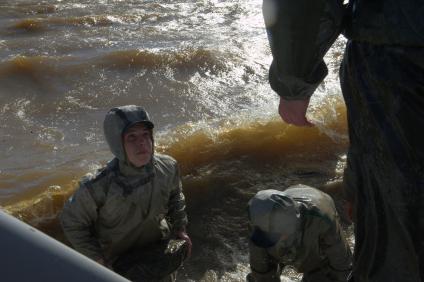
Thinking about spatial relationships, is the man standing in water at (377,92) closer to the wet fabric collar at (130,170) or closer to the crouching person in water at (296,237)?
the crouching person in water at (296,237)

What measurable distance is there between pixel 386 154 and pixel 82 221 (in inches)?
102

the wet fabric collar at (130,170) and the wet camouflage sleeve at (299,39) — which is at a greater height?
the wet camouflage sleeve at (299,39)

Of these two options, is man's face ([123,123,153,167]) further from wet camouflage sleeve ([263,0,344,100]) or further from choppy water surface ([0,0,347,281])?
wet camouflage sleeve ([263,0,344,100])

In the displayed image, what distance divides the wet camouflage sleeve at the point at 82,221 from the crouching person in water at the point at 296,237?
0.99 meters

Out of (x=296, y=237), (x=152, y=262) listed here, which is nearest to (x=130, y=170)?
(x=152, y=262)

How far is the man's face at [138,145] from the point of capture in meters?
4.23

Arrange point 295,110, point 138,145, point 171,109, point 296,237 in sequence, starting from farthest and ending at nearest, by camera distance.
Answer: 1. point 171,109
2. point 138,145
3. point 296,237
4. point 295,110

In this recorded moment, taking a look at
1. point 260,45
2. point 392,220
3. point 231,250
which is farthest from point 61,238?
point 260,45

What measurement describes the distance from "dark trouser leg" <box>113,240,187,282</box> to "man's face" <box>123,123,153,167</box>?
638mm

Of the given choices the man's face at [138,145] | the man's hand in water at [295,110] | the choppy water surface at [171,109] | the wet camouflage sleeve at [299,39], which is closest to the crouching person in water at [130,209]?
the man's face at [138,145]

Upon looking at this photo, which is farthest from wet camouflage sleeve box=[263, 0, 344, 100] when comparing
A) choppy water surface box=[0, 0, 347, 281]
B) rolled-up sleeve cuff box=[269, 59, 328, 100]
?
choppy water surface box=[0, 0, 347, 281]

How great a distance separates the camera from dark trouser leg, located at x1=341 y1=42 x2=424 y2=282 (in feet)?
6.47

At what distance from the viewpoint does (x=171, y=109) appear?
859cm

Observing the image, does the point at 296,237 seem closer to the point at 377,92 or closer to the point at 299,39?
the point at 377,92
